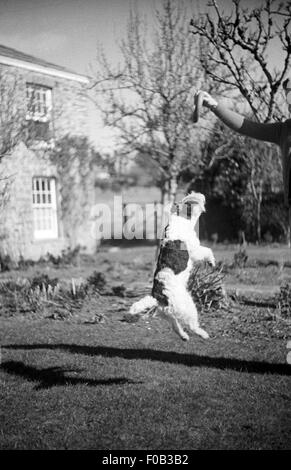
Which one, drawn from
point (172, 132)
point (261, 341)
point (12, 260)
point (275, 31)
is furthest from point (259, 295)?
A: point (12, 260)

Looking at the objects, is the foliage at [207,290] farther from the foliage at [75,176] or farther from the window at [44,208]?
the foliage at [75,176]

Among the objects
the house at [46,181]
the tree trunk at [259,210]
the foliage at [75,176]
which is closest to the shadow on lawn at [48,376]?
the house at [46,181]

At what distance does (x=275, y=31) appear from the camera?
22.6 feet

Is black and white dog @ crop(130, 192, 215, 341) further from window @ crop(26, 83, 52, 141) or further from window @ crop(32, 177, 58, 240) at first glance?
window @ crop(32, 177, 58, 240)

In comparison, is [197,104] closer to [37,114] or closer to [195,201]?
[195,201]

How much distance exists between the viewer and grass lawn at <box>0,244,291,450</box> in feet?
12.2

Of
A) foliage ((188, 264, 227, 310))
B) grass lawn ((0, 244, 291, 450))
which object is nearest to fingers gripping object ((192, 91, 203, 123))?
grass lawn ((0, 244, 291, 450))

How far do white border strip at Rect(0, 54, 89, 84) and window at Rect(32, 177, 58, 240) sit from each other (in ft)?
12.1

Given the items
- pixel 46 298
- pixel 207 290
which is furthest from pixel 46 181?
pixel 207 290

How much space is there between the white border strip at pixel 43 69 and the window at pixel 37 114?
1.81ft

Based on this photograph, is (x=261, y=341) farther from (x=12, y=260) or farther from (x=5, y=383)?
(x=12, y=260)

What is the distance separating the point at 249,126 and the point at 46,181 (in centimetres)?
1406

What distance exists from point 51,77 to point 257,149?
8.83 metres

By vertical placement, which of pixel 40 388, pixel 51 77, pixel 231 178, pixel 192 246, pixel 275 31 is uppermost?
pixel 51 77
